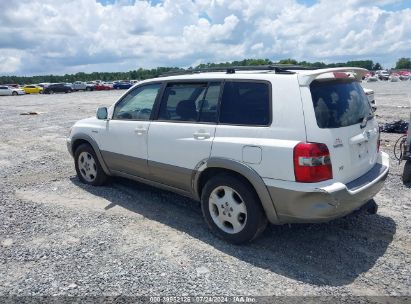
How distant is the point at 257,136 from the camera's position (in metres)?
3.76

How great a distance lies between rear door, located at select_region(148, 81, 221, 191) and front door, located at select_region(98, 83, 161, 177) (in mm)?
193

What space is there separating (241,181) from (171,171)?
3.52ft

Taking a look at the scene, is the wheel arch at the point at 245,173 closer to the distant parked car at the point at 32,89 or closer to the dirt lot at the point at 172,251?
the dirt lot at the point at 172,251

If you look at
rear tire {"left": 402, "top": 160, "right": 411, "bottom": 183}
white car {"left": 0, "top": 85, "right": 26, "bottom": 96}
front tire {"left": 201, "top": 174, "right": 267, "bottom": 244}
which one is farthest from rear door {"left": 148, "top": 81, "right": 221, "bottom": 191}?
white car {"left": 0, "top": 85, "right": 26, "bottom": 96}

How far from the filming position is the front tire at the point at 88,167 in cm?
602

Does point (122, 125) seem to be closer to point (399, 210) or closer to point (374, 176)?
point (374, 176)

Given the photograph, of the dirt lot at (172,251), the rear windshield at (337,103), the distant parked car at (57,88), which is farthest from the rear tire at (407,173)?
the distant parked car at (57,88)

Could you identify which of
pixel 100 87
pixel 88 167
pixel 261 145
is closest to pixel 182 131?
pixel 261 145

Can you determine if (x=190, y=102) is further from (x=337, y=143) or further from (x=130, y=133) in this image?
(x=337, y=143)

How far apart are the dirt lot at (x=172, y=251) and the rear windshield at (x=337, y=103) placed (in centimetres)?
137

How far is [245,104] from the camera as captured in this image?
3.99 metres

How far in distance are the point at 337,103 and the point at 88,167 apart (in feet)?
13.5

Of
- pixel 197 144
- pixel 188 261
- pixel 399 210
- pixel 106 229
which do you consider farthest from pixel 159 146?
pixel 399 210

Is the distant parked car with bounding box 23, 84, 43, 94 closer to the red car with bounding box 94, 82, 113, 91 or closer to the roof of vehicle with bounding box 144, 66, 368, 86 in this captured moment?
the red car with bounding box 94, 82, 113, 91
